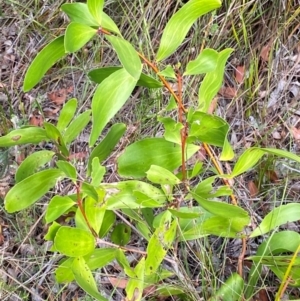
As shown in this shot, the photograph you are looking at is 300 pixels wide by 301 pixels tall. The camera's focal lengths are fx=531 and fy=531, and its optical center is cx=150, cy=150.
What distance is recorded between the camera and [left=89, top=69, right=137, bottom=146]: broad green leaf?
48.7 inches

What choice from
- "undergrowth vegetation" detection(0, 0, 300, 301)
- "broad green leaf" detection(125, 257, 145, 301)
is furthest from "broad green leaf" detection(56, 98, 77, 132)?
"broad green leaf" detection(125, 257, 145, 301)

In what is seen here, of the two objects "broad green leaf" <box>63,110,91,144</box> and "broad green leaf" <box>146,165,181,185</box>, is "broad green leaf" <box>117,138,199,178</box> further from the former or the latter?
"broad green leaf" <box>63,110,91,144</box>

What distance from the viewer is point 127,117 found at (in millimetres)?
2451

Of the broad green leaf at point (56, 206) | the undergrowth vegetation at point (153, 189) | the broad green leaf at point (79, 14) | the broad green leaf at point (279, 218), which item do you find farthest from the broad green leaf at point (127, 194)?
the broad green leaf at point (79, 14)

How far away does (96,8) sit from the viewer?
3.99 ft

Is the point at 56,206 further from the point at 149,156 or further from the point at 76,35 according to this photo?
the point at 76,35

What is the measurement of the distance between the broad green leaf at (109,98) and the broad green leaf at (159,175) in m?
0.19

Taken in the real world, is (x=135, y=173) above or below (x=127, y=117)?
above

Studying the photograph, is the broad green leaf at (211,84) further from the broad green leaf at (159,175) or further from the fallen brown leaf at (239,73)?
the fallen brown leaf at (239,73)

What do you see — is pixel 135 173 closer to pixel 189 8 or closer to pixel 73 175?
pixel 73 175

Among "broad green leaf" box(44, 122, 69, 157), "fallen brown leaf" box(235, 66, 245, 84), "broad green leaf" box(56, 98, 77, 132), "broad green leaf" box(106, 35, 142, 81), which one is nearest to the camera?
"broad green leaf" box(106, 35, 142, 81)

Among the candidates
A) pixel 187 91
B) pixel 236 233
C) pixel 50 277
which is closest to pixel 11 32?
pixel 187 91

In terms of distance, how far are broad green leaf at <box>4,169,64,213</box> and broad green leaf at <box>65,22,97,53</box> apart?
0.38 m

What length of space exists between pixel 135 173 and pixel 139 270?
274mm
